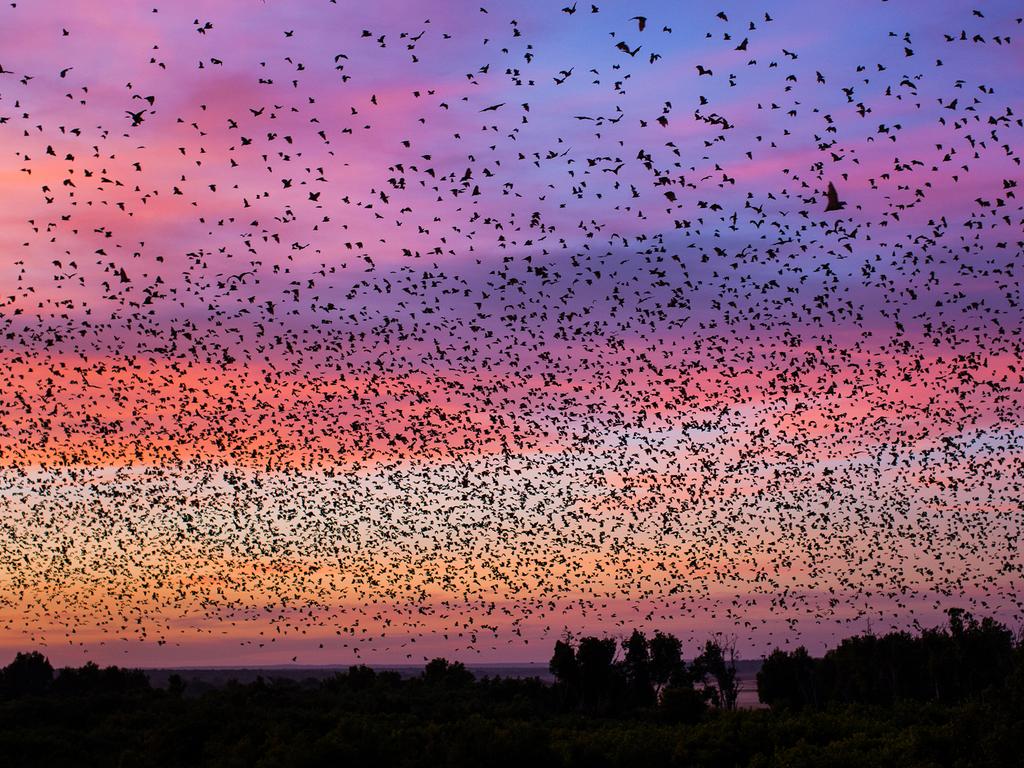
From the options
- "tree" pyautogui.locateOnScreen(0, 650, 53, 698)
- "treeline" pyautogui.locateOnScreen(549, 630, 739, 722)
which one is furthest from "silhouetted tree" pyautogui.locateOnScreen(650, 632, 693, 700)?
"tree" pyautogui.locateOnScreen(0, 650, 53, 698)

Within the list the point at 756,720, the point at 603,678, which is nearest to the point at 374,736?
the point at 756,720

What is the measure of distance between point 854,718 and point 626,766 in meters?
14.1

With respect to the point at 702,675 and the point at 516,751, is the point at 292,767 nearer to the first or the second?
the point at 516,751

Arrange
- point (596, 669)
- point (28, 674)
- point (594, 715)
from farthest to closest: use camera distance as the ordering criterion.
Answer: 1. point (28, 674)
2. point (596, 669)
3. point (594, 715)

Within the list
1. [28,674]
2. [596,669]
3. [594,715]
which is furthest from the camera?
[28,674]

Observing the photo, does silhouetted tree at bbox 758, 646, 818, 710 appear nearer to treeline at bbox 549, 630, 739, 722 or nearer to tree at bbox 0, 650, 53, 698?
treeline at bbox 549, 630, 739, 722

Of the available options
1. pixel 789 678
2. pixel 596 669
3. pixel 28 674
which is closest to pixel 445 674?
pixel 596 669

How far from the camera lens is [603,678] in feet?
396

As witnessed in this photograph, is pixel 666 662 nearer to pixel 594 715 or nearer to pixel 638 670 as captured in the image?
pixel 638 670

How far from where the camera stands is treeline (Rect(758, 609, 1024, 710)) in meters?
108

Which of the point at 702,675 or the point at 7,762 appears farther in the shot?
the point at 702,675

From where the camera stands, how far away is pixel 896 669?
11525cm

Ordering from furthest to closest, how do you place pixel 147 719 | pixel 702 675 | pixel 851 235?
pixel 702 675 → pixel 147 719 → pixel 851 235

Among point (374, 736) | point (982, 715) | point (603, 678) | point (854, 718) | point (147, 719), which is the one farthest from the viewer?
point (603, 678)
